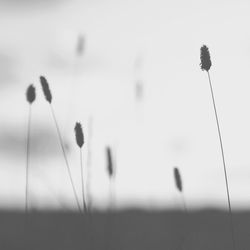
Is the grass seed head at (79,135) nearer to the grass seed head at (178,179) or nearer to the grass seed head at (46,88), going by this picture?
the grass seed head at (46,88)

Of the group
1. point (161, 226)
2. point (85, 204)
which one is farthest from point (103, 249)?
point (161, 226)

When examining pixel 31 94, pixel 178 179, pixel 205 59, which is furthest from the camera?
pixel 178 179

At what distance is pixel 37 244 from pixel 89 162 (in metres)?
0.57

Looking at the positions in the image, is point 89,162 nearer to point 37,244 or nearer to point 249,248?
point 37,244

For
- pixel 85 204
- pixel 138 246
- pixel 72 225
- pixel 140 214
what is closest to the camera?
pixel 85 204

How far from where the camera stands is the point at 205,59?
272cm

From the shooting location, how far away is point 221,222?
22.1 ft

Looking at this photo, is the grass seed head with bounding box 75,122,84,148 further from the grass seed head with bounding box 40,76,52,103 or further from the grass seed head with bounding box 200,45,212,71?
the grass seed head with bounding box 200,45,212,71

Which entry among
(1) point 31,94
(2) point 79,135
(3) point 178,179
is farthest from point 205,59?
(1) point 31,94

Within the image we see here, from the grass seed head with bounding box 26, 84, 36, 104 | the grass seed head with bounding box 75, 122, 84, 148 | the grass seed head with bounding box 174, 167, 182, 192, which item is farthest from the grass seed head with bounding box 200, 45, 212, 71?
the grass seed head with bounding box 26, 84, 36, 104

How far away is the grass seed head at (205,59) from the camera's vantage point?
106 inches

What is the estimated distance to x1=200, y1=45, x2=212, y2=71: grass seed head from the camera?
106 inches

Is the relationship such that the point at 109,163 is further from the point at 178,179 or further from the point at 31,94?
the point at 31,94

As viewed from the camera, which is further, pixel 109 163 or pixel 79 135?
pixel 109 163
